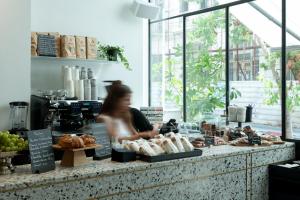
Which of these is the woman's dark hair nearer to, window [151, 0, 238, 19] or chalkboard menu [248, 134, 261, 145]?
chalkboard menu [248, 134, 261, 145]

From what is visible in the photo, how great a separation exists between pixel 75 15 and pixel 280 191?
3538 mm

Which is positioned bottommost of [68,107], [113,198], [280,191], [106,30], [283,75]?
[280,191]

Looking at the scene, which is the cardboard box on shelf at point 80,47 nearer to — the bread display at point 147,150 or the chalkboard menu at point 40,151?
the bread display at point 147,150

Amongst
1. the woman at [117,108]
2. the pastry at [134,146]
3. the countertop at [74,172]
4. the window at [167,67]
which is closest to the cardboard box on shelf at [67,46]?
the woman at [117,108]

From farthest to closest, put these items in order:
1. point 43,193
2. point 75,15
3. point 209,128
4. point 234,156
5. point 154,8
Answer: point 154,8, point 75,15, point 209,128, point 234,156, point 43,193

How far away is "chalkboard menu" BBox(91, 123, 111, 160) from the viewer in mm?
2352

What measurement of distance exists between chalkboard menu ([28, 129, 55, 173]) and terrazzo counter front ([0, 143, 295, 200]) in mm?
49

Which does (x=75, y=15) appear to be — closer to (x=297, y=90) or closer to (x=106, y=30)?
(x=106, y=30)

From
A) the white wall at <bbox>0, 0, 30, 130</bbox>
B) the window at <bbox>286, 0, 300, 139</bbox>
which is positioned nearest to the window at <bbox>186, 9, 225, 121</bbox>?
the window at <bbox>286, 0, 300, 139</bbox>

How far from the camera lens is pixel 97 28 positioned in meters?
5.34

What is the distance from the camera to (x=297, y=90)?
394cm

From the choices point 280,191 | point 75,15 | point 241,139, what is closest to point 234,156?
point 241,139

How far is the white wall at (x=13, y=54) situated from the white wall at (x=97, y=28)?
627 millimetres

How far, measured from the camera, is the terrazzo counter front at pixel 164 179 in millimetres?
1872
